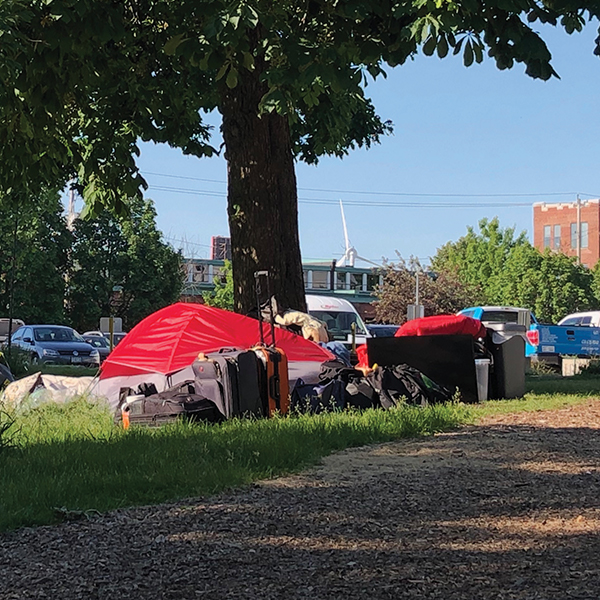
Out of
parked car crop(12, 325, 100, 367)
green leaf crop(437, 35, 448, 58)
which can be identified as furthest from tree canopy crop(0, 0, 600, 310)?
parked car crop(12, 325, 100, 367)

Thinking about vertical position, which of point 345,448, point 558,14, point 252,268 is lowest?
point 345,448

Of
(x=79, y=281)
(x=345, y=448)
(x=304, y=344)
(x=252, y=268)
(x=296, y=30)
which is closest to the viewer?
(x=345, y=448)

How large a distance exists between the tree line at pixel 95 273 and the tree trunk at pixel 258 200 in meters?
37.4

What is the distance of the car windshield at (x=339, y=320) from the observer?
78.8ft

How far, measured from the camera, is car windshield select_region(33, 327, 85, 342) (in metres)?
31.9

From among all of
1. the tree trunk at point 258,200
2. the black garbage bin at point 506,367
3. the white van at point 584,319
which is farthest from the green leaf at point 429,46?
the white van at point 584,319

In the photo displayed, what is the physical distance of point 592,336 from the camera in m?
24.9

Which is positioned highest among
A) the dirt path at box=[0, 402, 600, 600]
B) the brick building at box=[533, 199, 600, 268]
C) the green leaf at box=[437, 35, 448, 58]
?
the brick building at box=[533, 199, 600, 268]

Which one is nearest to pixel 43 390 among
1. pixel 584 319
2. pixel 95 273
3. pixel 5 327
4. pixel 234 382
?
pixel 234 382

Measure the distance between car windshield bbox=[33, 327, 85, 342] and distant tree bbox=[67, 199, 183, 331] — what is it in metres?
19.5

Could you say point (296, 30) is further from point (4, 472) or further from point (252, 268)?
point (4, 472)

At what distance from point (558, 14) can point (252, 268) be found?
570 cm

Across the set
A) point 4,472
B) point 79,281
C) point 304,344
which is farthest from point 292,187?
point 79,281

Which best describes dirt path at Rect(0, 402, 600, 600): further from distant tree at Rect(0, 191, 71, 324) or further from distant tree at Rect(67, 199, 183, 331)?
distant tree at Rect(67, 199, 183, 331)
